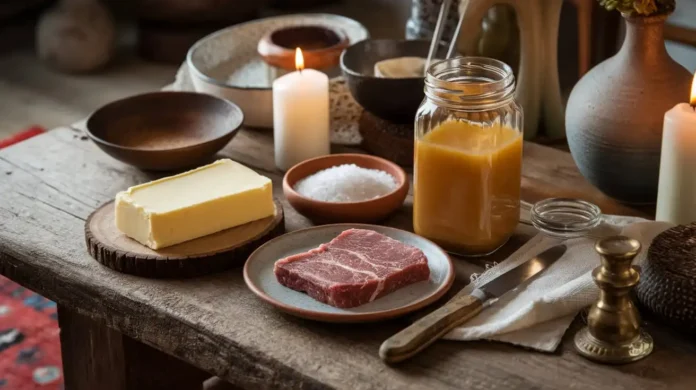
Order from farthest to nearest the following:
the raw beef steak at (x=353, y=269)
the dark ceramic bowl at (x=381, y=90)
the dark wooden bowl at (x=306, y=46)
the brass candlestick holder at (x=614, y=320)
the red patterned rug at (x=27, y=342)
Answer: the red patterned rug at (x=27, y=342) < the dark wooden bowl at (x=306, y=46) < the dark ceramic bowl at (x=381, y=90) < the raw beef steak at (x=353, y=269) < the brass candlestick holder at (x=614, y=320)

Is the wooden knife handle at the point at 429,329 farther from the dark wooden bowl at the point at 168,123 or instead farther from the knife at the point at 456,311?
the dark wooden bowl at the point at 168,123

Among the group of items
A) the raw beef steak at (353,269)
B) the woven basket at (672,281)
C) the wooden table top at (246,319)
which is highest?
the woven basket at (672,281)

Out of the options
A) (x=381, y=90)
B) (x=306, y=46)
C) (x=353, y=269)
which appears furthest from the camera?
(x=306, y=46)

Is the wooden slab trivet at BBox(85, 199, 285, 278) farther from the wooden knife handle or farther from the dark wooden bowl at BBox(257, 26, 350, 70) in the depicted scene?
the dark wooden bowl at BBox(257, 26, 350, 70)

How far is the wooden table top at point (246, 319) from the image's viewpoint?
3.03 feet

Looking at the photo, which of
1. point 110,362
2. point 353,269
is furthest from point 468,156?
point 110,362

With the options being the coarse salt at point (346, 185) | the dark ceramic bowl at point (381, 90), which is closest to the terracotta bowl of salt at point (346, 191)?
the coarse salt at point (346, 185)

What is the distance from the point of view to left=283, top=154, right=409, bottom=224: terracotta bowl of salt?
1.22m

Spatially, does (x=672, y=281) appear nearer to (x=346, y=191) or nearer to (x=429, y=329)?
(x=429, y=329)

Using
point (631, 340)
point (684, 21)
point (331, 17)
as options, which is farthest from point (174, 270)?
point (684, 21)

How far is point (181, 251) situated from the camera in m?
1.14

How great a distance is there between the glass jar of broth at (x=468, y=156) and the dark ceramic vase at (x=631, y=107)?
0.16m

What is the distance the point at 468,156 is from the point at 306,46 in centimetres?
72

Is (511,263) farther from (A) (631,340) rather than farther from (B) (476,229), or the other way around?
(A) (631,340)
